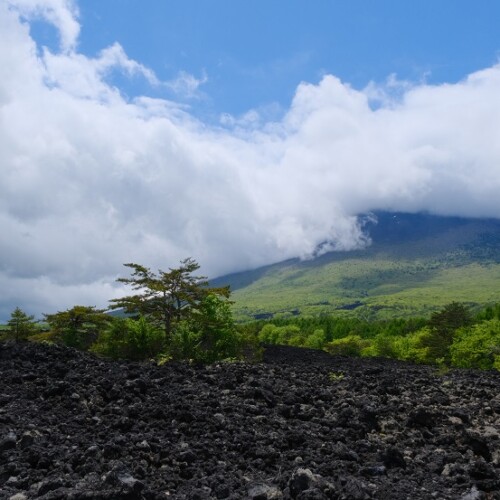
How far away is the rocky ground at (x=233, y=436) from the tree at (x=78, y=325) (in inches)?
756

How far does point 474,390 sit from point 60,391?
1126cm

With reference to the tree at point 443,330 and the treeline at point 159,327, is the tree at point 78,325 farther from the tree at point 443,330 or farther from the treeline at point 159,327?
the tree at point 443,330

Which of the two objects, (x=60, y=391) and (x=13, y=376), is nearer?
(x=60, y=391)

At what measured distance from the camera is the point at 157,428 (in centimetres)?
1026

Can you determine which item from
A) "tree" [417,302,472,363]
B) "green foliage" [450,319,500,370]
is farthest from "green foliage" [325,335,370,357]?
"green foliage" [450,319,500,370]

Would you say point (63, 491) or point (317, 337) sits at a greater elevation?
point (63, 491)

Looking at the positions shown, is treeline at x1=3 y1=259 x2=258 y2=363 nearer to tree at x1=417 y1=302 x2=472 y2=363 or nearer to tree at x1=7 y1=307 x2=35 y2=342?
tree at x1=7 y1=307 x2=35 y2=342

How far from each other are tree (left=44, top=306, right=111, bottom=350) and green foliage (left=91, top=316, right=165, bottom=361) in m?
8.82

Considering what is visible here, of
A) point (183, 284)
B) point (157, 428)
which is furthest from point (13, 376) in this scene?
point (183, 284)

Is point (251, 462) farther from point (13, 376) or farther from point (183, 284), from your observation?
point (183, 284)

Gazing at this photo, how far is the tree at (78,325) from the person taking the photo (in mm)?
34781

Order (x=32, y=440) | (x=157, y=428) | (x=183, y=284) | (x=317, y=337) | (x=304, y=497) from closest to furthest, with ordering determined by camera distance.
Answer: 1. (x=304, y=497)
2. (x=32, y=440)
3. (x=157, y=428)
4. (x=183, y=284)
5. (x=317, y=337)

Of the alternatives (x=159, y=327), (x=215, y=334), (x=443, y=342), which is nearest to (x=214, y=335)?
(x=215, y=334)

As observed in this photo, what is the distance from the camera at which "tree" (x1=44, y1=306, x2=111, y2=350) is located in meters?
34.8
